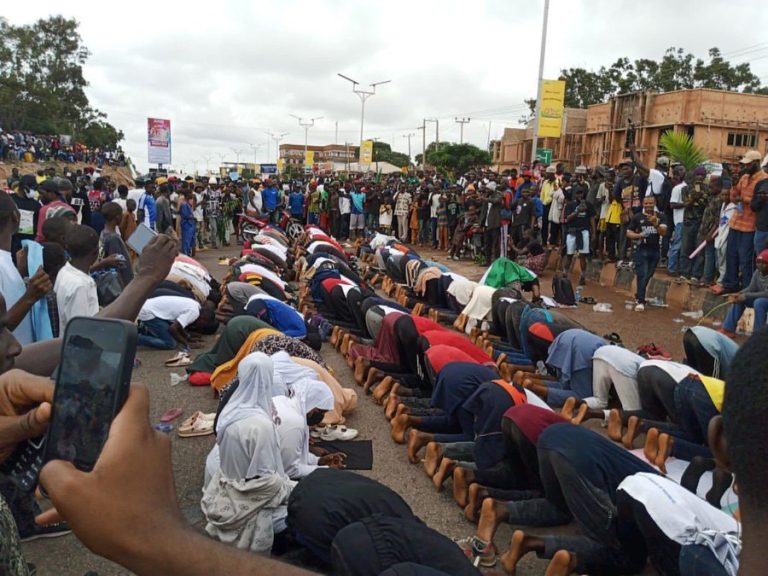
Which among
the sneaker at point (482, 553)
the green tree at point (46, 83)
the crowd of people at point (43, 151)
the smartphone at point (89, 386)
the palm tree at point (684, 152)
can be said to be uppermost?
the green tree at point (46, 83)

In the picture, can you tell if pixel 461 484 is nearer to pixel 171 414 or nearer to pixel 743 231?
pixel 171 414

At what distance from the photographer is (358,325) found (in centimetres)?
757

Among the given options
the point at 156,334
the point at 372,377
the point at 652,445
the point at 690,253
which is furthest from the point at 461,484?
the point at 690,253

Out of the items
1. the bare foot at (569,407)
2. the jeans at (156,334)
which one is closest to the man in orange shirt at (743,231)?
the bare foot at (569,407)

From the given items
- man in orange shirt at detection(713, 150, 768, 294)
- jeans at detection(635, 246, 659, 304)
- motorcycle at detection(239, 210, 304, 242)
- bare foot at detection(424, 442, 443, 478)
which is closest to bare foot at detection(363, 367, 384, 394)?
bare foot at detection(424, 442, 443, 478)

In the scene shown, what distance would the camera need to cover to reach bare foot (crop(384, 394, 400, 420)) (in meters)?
5.09

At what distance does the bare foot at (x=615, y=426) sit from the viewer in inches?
183

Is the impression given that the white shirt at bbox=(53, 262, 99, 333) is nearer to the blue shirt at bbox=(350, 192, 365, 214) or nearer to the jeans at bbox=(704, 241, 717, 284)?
the jeans at bbox=(704, 241, 717, 284)

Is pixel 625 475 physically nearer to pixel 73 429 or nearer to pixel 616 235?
pixel 73 429

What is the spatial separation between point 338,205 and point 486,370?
14739 mm

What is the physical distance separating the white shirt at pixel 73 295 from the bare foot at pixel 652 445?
383 centimetres

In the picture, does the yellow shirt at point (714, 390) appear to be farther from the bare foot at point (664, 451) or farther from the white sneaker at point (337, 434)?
the white sneaker at point (337, 434)

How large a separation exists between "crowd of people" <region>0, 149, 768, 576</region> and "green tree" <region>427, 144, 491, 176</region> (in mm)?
30014

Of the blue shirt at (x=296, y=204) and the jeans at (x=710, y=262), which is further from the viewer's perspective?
the blue shirt at (x=296, y=204)
